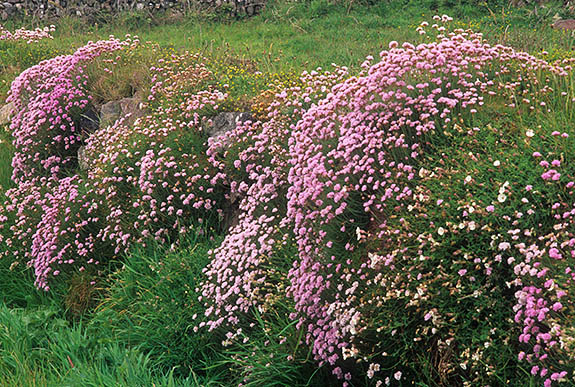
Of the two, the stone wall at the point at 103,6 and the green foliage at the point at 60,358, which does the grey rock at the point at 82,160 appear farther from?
the stone wall at the point at 103,6

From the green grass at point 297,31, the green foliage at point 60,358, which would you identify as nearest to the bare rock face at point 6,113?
the green grass at point 297,31

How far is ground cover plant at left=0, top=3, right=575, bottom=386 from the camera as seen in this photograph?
12.1 feet

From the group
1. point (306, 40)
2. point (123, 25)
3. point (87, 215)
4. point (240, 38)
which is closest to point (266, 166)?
point (87, 215)

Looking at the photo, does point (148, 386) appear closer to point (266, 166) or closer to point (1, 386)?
point (1, 386)

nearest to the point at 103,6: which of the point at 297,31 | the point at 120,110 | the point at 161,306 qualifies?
the point at 297,31

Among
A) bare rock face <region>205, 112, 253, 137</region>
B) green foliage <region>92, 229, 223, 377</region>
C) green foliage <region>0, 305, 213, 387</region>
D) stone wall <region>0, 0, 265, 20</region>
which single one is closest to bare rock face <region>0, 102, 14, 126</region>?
green foliage <region>0, 305, 213, 387</region>

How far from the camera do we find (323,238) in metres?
4.61

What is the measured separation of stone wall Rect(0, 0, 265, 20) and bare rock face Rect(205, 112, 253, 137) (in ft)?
34.0

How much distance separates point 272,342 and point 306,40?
859cm

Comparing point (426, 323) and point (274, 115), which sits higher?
point (274, 115)

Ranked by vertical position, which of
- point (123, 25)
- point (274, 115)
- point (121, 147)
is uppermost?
point (274, 115)

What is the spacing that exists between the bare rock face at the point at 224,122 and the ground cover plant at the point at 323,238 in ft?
0.18

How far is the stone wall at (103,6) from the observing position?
1648 centimetres

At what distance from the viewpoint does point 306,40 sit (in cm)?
1223
